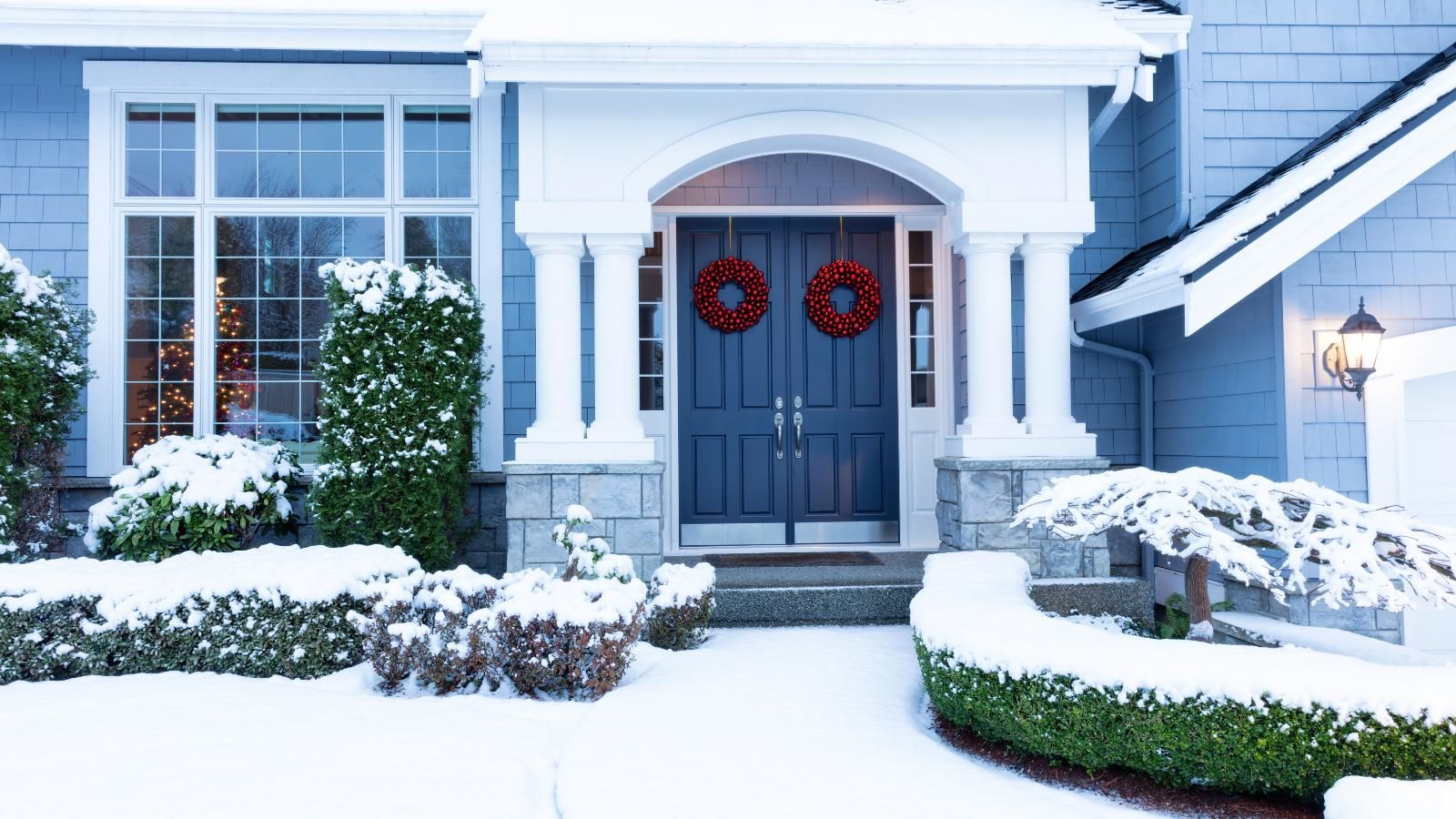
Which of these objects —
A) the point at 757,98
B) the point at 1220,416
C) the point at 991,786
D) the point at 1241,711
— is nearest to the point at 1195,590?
the point at 1241,711

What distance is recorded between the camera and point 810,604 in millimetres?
5445

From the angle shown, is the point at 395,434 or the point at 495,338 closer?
the point at 395,434

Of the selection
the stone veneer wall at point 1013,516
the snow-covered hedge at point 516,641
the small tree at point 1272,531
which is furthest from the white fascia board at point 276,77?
the small tree at point 1272,531

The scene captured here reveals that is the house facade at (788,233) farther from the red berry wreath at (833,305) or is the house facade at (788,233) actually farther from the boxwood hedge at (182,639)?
the boxwood hedge at (182,639)

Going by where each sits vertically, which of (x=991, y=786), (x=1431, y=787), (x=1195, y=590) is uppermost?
(x=1195, y=590)

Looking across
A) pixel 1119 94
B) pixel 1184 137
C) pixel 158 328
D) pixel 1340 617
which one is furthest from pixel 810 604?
pixel 158 328

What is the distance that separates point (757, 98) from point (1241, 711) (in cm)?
410

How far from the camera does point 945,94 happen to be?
567 centimetres

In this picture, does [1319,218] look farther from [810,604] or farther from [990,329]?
[810,604]

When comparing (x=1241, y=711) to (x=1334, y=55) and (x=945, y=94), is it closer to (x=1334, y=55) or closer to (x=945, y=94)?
(x=945, y=94)

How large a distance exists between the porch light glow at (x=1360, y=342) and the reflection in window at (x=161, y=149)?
706 cm

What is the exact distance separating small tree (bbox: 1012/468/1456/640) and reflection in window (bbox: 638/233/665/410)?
351cm

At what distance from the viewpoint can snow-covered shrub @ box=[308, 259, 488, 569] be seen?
5578mm

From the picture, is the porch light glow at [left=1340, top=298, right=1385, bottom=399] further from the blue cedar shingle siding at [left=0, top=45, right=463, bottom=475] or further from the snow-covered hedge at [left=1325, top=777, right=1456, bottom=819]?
the blue cedar shingle siding at [left=0, top=45, right=463, bottom=475]
